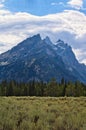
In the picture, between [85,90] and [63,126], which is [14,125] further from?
[85,90]

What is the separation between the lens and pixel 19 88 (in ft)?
455

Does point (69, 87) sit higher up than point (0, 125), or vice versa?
point (69, 87)

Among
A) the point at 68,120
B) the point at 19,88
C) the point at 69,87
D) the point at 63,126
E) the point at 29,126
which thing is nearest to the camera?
the point at 29,126

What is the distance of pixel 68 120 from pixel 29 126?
3187 millimetres

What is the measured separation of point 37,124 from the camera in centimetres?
1691

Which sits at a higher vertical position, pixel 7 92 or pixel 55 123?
pixel 7 92

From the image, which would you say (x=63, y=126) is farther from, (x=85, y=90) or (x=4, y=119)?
(x=85, y=90)

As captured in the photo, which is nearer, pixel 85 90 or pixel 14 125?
pixel 14 125

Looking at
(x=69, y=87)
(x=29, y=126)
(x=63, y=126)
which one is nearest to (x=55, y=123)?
(x=63, y=126)

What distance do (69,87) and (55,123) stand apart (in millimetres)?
112916

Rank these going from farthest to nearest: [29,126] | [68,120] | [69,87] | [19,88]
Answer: [19,88]
[69,87]
[68,120]
[29,126]

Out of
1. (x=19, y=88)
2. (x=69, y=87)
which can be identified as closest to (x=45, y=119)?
(x=69, y=87)

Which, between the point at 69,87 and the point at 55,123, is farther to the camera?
the point at 69,87

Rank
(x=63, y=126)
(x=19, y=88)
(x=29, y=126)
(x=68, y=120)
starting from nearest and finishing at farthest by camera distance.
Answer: (x=29, y=126)
(x=63, y=126)
(x=68, y=120)
(x=19, y=88)
